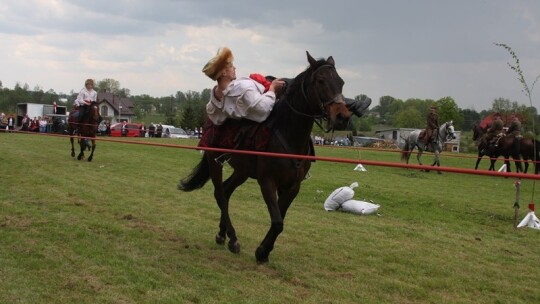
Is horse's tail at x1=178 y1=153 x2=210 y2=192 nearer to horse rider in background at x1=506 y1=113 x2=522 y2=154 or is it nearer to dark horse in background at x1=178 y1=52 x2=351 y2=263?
dark horse in background at x1=178 y1=52 x2=351 y2=263

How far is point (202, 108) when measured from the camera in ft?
234

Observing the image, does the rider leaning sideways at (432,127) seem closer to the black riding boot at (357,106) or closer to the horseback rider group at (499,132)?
the horseback rider group at (499,132)

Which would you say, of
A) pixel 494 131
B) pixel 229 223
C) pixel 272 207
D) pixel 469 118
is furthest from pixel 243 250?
pixel 469 118

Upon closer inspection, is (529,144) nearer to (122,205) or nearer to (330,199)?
(330,199)

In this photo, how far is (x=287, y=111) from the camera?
207 inches

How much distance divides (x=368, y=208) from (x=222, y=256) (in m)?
3.79

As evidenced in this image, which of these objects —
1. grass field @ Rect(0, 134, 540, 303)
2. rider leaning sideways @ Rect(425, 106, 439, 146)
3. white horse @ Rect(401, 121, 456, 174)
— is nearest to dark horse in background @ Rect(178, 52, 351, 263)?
grass field @ Rect(0, 134, 540, 303)

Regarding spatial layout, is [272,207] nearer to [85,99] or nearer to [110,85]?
[85,99]

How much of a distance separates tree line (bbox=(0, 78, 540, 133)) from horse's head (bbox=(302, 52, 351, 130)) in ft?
156

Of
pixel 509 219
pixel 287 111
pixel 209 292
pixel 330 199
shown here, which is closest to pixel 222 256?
pixel 209 292

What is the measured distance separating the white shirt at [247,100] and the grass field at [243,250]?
1601 mm

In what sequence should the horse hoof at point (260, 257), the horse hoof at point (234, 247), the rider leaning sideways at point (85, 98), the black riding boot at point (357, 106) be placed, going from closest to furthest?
1. the black riding boot at point (357, 106)
2. the horse hoof at point (260, 257)
3. the horse hoof at point (234, 247)
4. the rider leaning sideways at point (85, 98)

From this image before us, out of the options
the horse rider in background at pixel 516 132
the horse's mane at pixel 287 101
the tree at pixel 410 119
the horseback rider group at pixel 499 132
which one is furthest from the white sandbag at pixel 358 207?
the tree at pixel 410 119

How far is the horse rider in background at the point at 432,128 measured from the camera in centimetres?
2002
